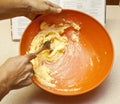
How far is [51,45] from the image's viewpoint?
40.4 inches

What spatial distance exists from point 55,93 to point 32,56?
0.41 ft

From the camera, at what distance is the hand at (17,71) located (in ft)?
2.78

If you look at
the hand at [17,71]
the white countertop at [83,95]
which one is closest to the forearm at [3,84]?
the hand at [17,71]

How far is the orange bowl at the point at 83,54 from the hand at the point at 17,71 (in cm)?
10

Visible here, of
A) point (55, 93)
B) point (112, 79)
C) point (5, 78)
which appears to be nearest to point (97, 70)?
point (112, 79)

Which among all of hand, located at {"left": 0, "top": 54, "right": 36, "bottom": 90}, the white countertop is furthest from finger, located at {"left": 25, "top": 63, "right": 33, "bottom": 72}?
the white countertop

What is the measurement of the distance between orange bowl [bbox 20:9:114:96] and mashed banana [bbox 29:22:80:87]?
0.02m

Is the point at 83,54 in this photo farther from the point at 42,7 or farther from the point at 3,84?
the point at 3,84

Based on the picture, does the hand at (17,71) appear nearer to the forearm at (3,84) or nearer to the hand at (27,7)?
the forearm at (3,84)

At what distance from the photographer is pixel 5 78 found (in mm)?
836

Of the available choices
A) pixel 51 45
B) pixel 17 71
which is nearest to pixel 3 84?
pixel 17 71

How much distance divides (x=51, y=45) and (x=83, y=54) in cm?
11

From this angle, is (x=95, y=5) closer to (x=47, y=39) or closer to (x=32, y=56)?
(x=47, y=39)

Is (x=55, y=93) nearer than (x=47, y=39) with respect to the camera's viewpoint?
Yes
